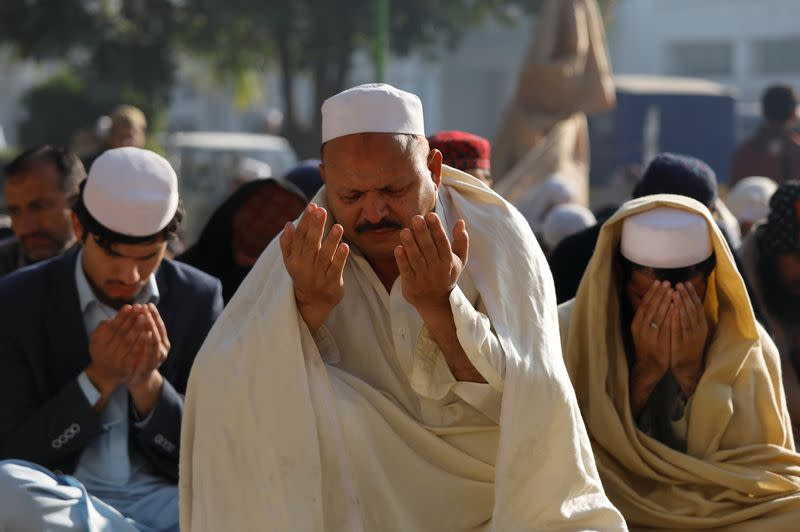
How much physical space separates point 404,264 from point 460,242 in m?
0.18

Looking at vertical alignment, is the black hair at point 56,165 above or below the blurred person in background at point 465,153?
below

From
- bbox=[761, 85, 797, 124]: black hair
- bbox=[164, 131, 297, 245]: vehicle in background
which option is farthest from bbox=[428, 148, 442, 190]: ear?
bbox=[164, 131, 297, 245]: vehicle in background

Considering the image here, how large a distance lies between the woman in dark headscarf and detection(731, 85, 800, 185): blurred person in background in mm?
5721

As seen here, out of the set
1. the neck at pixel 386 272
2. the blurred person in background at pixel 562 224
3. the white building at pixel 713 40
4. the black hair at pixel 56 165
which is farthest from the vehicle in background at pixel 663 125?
the white building at pixel 713 40

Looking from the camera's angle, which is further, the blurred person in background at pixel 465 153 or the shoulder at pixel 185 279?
the blurred person in background at pixel 465 153

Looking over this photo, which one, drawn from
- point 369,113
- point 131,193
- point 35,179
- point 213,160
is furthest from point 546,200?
point 213,160

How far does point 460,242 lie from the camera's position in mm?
3717

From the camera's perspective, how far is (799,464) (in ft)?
15.0

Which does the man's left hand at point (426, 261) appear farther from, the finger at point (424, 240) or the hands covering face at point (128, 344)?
the hands covering face at point (128, 344)

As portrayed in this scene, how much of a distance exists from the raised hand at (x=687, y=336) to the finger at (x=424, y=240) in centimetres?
113

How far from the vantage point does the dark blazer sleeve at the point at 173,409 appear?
15.1ft

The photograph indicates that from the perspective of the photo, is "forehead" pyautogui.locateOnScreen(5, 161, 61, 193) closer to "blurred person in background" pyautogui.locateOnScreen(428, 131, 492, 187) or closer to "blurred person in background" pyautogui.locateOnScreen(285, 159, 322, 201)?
"blurred person in background" pyautogui.locateOnScreen(285, 159, 322, 201)

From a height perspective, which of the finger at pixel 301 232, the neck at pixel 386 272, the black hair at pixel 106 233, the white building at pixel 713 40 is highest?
the finger at pixel 301 232

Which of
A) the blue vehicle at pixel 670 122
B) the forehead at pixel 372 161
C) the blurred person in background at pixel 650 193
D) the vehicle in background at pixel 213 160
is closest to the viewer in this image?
the forehead at pixel 372 161
